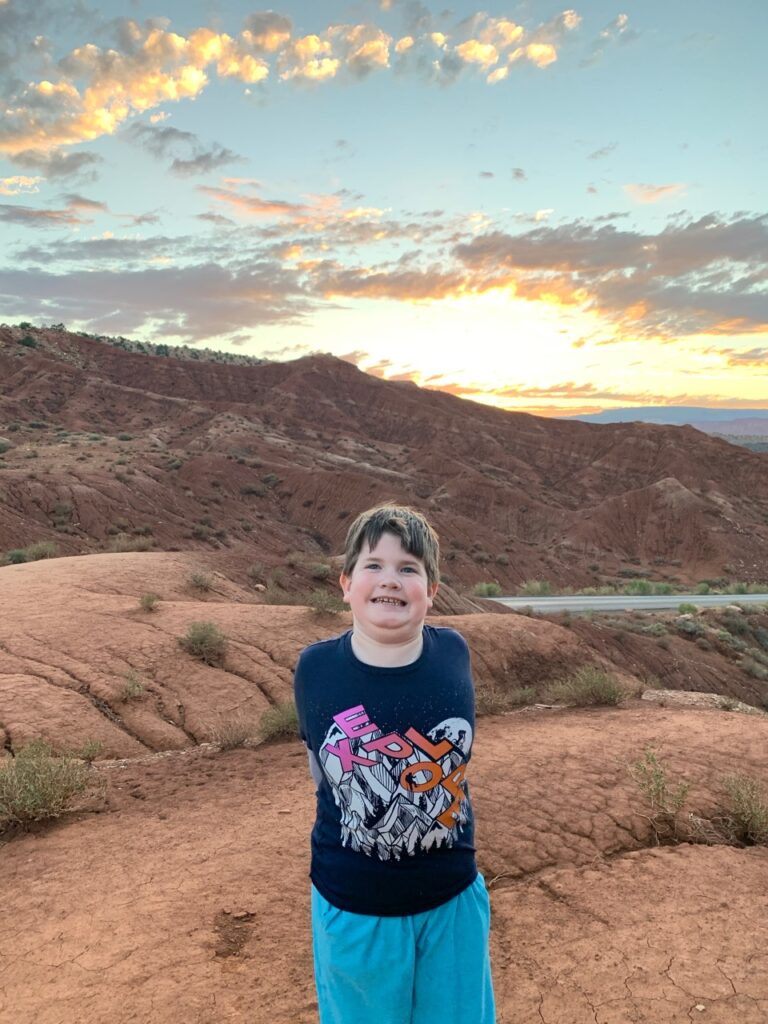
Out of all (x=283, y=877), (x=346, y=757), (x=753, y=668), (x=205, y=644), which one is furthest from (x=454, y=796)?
(x=753, y=668)

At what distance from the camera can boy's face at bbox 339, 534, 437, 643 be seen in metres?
2.19

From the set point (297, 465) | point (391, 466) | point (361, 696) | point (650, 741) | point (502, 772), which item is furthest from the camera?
point (391, 466)

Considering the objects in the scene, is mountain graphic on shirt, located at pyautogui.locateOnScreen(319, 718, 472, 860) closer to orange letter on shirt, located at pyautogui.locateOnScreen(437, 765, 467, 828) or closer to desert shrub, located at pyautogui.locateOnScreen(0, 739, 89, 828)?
orange letter on shirt, located at pyautogui.locateOnScreen(437, 765, 467, 828)

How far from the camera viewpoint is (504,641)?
14.4m

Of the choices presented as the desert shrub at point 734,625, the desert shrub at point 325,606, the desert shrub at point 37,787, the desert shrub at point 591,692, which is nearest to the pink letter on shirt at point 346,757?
the desert shrub at point 37,787

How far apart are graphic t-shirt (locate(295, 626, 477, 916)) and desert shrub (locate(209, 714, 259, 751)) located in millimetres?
6647

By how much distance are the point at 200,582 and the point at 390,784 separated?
13.8 meters

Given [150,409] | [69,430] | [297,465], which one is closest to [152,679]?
[297,465]

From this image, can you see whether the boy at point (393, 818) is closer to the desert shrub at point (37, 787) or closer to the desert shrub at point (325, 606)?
the desert shrub at point (37, 787)

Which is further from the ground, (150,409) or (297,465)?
(150,409)

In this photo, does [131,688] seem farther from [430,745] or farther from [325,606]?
[430,745]

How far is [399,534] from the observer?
230 centimetres

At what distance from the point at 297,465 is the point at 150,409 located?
1838 cm

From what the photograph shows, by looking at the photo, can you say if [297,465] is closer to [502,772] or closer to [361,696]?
[502,772]
